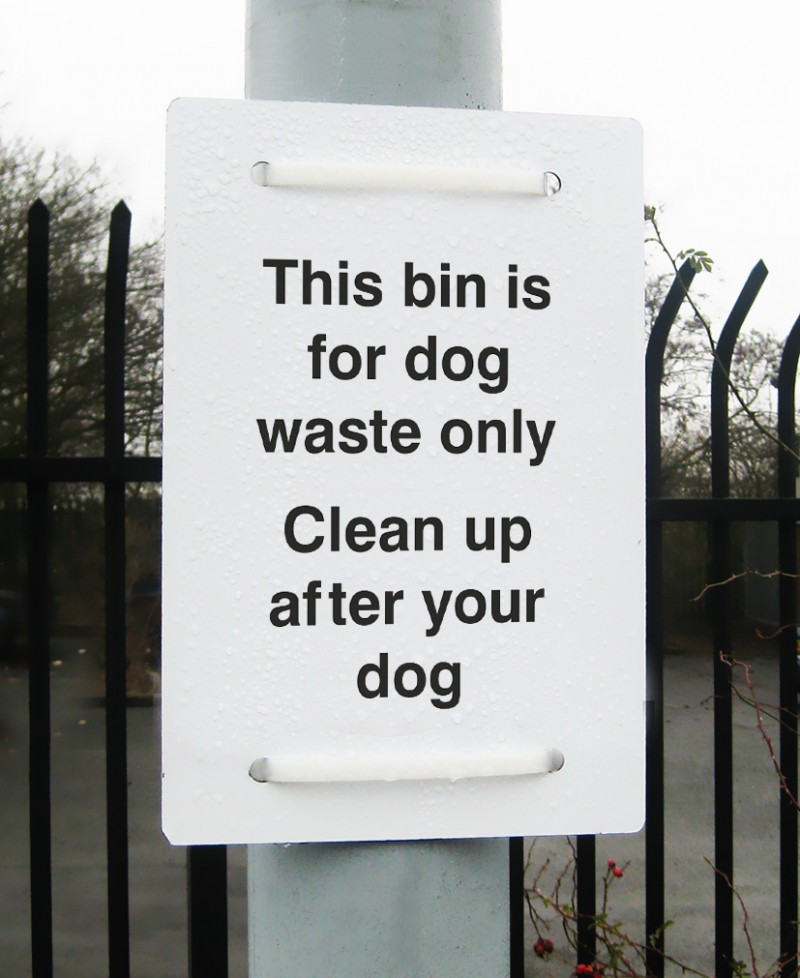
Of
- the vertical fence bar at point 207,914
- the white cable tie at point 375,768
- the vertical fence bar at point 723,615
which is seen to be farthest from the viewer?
the vertical fence bar at point 723,615

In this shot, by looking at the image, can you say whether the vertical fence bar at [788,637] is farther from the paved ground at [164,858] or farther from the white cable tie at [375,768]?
the white cable tie at [375,768]

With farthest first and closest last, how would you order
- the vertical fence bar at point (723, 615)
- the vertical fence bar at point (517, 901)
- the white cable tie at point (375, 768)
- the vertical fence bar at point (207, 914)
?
the vertical fence bar at point (723, 615) < the vertical fence bar at point (517, 901) < the vertical fence bar at point (207, 914) < the white cable tie at point (375, 768)

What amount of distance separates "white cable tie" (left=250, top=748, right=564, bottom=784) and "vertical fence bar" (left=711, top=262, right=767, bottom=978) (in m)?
1.14

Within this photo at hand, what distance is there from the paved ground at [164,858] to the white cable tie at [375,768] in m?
1.70

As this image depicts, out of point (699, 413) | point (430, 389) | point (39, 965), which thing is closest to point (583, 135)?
point (430, 389)

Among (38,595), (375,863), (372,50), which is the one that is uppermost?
(372,50)

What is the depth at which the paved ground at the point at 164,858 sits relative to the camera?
15.7 feet

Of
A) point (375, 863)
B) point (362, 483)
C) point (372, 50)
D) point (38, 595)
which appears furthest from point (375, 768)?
point (38, 595)

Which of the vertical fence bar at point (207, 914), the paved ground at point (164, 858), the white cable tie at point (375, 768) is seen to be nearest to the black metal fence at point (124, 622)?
the vertical fence bar at point (207, 914)

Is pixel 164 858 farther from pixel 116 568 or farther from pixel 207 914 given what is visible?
pixel 116 568

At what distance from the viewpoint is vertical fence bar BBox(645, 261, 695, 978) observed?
1920mm

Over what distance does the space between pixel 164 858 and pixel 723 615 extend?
18.3 feet

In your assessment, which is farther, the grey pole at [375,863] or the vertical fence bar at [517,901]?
the vertical fence bar at [517,901]

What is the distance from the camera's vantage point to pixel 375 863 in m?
0.99
